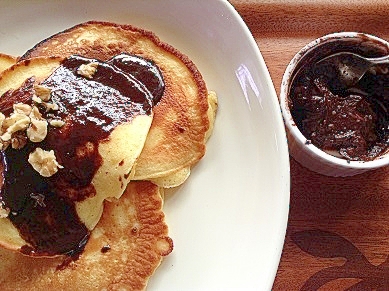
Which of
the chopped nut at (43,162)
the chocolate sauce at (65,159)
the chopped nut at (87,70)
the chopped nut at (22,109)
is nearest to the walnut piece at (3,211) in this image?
the chocolate sauce at (65,159)

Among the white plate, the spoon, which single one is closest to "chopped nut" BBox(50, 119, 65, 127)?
the white plate

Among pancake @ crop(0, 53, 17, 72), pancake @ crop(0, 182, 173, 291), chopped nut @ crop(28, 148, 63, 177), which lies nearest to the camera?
chopped nut @ crop(28, 148, 63, 177)

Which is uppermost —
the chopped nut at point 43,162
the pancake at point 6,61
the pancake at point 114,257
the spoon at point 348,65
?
the pancake at point 6,61

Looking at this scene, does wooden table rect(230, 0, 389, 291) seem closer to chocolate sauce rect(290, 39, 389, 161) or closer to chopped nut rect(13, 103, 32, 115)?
chocolate sauce rect(290, 39, 389, 161)

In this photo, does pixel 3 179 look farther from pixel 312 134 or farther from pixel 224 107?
pixel 312 134

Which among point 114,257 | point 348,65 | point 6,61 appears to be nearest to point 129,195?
point 114,257

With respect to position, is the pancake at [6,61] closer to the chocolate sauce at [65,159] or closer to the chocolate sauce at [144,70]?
the chocolate sauce at [65,159]
